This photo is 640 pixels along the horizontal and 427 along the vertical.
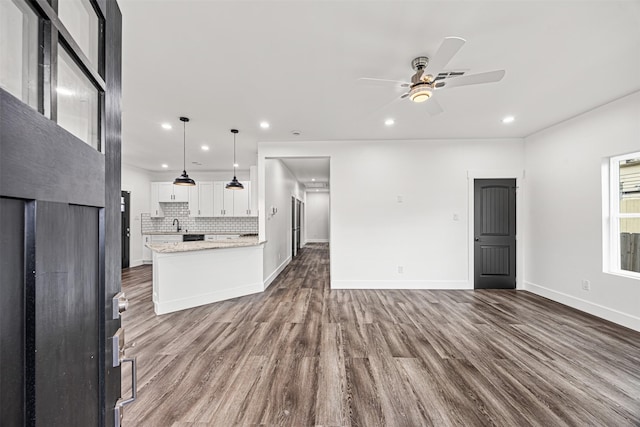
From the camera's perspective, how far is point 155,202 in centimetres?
723

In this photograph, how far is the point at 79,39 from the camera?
68 cm

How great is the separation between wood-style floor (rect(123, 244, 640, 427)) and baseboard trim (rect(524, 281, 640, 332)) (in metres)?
0.14

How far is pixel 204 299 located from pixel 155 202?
15.7ft

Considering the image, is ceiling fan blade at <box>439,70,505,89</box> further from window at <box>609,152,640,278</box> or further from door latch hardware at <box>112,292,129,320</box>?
door latch hardware at <box>112,292,129,320</box>

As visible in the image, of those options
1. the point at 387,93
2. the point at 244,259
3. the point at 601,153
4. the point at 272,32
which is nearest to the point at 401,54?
the point at 387,93

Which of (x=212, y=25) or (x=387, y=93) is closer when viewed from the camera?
(x=212, y=25)

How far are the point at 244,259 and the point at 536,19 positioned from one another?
4.27m

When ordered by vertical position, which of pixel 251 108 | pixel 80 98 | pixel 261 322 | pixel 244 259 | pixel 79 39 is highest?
pixel 251 108

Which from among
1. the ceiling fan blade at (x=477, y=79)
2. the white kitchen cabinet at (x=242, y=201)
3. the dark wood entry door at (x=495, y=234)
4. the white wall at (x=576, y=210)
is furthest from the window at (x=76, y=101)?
the white kitchen cabinet at (x=242, y=201)

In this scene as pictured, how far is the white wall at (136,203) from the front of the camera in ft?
21.6

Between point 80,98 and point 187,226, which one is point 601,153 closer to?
point 80,98

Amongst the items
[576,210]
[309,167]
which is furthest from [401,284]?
[309,167]

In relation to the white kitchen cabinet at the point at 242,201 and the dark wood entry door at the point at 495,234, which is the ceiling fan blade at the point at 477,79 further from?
the white kitchen cabinet at the point at 242,201

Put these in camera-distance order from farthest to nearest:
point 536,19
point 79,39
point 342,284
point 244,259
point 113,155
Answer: point 342,284
point 244,259
point 536,19
point 113,155
point 79,39
